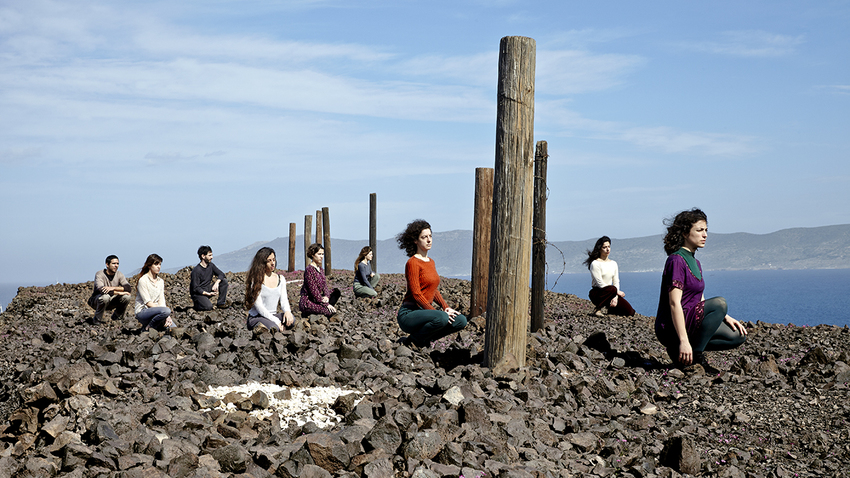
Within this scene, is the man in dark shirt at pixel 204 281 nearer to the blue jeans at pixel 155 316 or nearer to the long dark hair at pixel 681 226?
the blue jeans at pixel 155 316

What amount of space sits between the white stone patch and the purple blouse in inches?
147

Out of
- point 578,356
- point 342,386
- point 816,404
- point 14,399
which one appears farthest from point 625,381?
point 14,399

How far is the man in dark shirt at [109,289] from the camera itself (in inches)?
535

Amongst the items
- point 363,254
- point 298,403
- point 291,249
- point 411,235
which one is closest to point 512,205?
point 411,235

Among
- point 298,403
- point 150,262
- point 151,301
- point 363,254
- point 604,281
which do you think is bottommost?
point 298,403

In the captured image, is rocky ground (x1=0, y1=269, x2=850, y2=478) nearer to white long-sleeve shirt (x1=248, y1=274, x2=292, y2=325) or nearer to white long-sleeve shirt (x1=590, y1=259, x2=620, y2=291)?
white long-sleeve shirt (x1=248, y1=274, x2=292, y2=325)

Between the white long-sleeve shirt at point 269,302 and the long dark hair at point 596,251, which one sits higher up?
the long dark hair at point 596,251

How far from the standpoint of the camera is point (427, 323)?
8.44m

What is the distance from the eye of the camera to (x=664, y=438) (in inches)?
236

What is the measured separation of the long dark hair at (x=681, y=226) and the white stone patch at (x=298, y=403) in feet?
13.2

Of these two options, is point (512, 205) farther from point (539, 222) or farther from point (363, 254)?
point (363, 254)

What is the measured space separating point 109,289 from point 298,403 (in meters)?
9.08

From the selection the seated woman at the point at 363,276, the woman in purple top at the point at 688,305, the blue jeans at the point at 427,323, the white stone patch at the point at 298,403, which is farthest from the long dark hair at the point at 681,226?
the seated woman at the point at 363,276

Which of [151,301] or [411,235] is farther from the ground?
[411,235]
